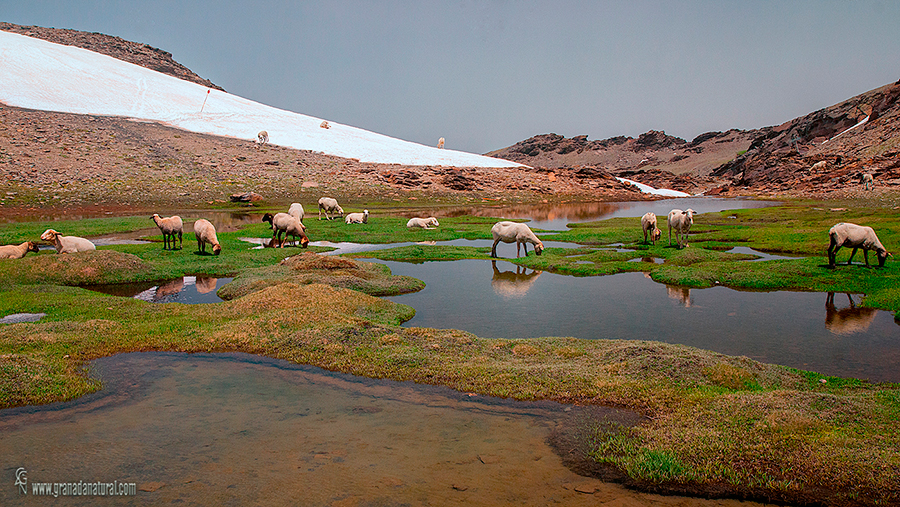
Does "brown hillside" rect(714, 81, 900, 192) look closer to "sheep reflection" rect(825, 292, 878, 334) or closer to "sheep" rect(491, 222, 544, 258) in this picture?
"sheep" rect(491, 222, 544, 258)

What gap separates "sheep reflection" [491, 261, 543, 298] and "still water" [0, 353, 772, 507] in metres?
9.29

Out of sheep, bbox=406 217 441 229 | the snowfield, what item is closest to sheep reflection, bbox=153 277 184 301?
sheep, bbox=406 217 441 229

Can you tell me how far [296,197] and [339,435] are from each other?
6098 cm

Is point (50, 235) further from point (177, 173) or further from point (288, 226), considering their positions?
point (177, 173)

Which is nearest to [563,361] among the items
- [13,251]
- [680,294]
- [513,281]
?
[680,294]

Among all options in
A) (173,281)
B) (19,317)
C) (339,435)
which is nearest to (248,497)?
(339,435)

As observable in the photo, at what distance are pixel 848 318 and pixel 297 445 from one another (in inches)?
583

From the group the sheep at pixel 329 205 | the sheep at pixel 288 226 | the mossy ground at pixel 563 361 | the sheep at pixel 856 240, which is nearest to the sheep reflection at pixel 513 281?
the mossy ground at pixel 563 361

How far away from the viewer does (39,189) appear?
172 feet

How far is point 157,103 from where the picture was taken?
321ft

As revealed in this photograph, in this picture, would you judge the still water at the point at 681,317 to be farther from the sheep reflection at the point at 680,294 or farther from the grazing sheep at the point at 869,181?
the grazing sheep at the point at 869,181

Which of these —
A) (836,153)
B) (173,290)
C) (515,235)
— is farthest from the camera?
(836,153)

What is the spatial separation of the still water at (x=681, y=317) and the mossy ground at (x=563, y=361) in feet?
3.99

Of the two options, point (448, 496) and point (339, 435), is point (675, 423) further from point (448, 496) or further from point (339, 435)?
point (339, 435)
